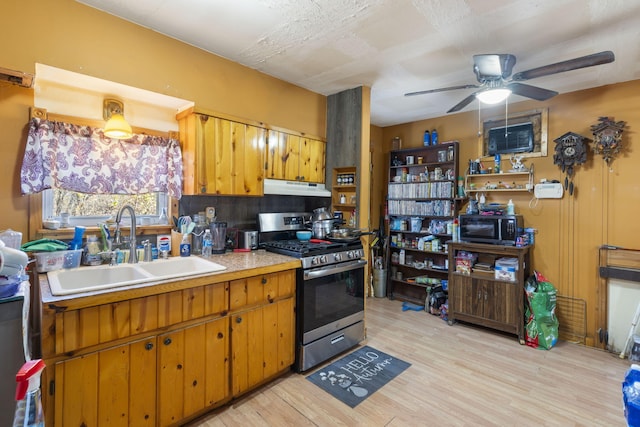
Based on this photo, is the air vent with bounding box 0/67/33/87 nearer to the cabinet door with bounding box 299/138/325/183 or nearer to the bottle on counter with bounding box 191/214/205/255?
the bottle on counter with bounding box 191/214/205/255

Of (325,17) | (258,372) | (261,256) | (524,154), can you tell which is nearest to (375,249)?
(524,154)

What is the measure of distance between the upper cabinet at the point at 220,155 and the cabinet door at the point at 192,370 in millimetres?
1103

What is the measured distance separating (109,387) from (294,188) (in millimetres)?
2066

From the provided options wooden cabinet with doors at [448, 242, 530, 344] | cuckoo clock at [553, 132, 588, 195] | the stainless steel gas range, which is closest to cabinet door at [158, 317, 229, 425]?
the stainless steel gas range

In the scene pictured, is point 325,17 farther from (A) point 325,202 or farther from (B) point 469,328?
(B) point 469,328

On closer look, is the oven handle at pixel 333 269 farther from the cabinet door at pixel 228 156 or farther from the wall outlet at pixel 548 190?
the wall outlet at pixel 548 190

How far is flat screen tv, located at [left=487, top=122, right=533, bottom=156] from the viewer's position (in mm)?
3516

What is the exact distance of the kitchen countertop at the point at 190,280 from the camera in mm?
1401

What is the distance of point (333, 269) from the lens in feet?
8.47

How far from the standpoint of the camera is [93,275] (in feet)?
6.37

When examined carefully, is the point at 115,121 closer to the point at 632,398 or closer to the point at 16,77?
the point at 16,77

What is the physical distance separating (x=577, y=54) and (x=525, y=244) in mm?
1869

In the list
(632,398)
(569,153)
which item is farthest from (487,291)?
(632,398)

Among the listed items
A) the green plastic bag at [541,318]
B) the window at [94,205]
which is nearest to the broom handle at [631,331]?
the green plastic bag at [541,318]
